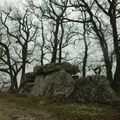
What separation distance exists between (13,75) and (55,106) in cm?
2226

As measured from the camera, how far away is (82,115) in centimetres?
1427

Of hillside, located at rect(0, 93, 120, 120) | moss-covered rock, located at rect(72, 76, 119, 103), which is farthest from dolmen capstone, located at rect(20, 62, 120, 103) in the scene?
hillside, located at rect(0, 93, 120, 120)

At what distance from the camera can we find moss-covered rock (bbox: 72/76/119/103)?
18438 mm

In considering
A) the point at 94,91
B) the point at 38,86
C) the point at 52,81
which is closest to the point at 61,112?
the point at 94,91

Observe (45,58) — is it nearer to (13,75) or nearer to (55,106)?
(13,75)

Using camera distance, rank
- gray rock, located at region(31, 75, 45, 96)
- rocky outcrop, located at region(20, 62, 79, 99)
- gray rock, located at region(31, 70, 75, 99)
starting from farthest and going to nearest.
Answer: gray rock, located at region(31, 75, 45, 96), rocky outcrop, located at region(20, 62, 79, 99), gray rock, located at region(31, 70, 75, 99)

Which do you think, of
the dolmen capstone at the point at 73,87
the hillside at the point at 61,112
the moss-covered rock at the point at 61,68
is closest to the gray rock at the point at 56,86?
the dolmen capstone at the point at 73,87

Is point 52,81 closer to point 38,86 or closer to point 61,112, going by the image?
point 38,86

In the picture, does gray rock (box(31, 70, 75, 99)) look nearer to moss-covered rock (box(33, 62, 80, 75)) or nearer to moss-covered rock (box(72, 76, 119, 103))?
moss-covered rock (box(33, 62, 80, 75))

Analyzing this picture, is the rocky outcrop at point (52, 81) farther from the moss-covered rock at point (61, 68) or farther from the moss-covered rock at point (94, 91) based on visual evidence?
the moss-covered rock at point (94, 91)

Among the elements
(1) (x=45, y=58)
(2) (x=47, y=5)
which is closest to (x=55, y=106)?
(2) (x=47, y=5)

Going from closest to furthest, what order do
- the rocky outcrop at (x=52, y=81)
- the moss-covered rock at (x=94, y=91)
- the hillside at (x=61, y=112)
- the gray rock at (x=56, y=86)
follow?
the hillside at (x=61, y=112)
the moss-covered rock at (x=94, y=91)
the gray rock at (x=56, y=86)
the rocky outcrop at (x=52, y=81)

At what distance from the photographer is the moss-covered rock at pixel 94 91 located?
1844 centimetres

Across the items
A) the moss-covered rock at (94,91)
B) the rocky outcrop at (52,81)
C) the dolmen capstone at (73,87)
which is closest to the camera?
the moss-covered rock at (94,91)
